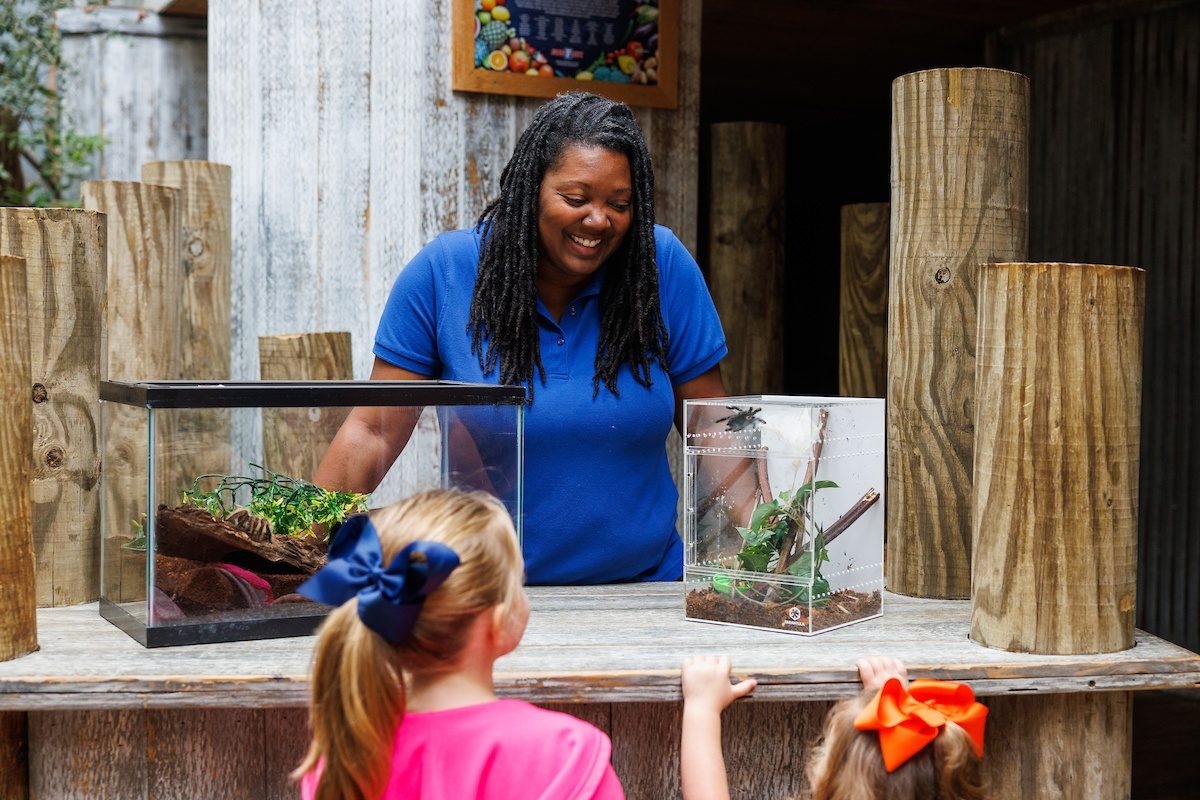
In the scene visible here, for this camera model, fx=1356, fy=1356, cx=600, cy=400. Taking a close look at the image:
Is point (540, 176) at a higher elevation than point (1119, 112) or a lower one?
lower

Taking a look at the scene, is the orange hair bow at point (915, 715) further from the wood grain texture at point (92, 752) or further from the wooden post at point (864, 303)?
the wooden post at point (864, 303)

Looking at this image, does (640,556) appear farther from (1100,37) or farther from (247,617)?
(1100,37)

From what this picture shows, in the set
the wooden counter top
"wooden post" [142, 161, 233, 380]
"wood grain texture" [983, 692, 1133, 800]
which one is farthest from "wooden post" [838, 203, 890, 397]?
"wood grain texture" [983, 692, 1133, 800]

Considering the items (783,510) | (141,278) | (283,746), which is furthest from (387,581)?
(141,278)

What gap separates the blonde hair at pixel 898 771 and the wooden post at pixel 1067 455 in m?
0.39

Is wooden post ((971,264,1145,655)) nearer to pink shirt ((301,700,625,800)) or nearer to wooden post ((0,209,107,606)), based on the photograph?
pink shirt ((301,700,625,800))

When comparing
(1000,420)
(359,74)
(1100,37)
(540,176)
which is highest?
(1100,37)

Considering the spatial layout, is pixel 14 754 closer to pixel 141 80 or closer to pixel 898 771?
pixel 898 771

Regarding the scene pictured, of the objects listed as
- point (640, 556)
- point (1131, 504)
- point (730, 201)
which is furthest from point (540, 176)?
point (730, 201)

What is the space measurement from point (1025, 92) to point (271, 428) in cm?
156

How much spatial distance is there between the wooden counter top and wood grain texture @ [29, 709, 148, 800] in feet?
0.34

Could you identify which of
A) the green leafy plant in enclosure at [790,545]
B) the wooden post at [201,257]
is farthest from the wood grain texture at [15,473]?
the wooden post at [201,257]

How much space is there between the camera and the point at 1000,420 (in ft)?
7.23

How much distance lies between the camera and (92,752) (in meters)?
2.09
